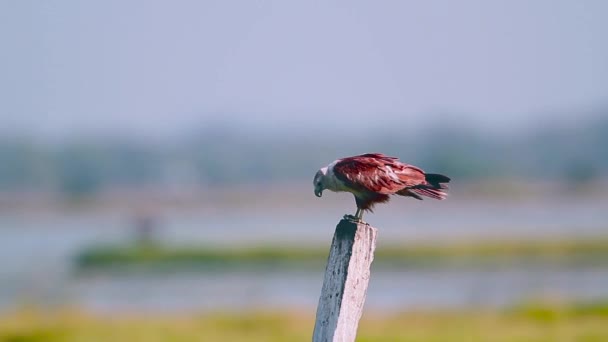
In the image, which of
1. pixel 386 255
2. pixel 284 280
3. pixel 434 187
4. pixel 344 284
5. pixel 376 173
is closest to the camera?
pixel 344 284

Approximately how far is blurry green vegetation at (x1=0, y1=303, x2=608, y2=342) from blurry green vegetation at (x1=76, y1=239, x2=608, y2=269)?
1288cm

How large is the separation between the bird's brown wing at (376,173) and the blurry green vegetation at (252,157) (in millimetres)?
92878

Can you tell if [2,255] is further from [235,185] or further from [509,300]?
[235,185]

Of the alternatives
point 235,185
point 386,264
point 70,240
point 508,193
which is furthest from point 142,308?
point 235,185

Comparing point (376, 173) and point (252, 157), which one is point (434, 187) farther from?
point (252, 157)

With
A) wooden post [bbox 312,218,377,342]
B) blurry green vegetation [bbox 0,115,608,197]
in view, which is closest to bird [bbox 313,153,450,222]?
wooden post [bbox 312,218,377,342]

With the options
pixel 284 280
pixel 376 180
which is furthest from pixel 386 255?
pixel 376 180

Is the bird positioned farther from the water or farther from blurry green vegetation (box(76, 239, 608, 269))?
blurry green vegetation (box(76, 239, 608, 269))

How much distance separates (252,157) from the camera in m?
161

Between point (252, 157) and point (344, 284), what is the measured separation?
155095mm

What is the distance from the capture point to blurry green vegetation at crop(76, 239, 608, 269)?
1151 inches

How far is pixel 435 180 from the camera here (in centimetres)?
706

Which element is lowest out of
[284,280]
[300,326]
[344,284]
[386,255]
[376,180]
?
[344,284]

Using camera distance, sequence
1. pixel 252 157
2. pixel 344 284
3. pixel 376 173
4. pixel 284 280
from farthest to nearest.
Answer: pixel 252 157 < pixel 284 280 < pixel 376 173 < pixel 344 284
